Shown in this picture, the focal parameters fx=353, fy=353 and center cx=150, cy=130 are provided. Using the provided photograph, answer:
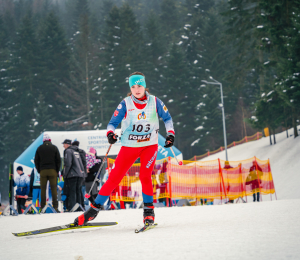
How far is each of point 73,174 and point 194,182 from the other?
519 centimetres

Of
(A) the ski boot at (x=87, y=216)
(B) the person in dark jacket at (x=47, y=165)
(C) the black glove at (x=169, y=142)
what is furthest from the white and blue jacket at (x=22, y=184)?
(C) the black glove at (x=169, y=142)

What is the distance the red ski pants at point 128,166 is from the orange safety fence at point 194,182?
236 inches

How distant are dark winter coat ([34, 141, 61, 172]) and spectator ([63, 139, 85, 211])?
0.26 metres

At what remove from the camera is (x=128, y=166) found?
14.2 ft

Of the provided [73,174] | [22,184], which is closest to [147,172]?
[73,174]

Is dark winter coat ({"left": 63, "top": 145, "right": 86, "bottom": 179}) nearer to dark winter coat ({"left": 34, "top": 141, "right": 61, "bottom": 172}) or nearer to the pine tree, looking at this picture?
dark winter coat ({"left": 34, "top": 141, "right": 61, "bottom": 172})

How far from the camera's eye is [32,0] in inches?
2987

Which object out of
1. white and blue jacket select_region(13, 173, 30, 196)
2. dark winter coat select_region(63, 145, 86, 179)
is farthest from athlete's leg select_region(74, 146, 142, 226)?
white and blue jacket select_region(13, 173, 30, 196)

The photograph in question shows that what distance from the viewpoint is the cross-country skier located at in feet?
13.8

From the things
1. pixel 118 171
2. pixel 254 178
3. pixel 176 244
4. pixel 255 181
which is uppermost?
pixel 118 171

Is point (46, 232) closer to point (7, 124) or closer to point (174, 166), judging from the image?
point (174, 166)

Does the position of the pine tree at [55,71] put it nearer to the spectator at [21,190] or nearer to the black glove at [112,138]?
the spectator at [21,190]

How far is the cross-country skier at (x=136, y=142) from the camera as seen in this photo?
4.21m

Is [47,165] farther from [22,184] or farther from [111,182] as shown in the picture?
[111,182]
